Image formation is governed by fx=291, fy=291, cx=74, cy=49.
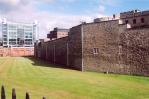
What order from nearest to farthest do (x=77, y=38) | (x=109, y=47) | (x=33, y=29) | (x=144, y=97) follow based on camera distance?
(x=144, y=97)
(x=109, y=47)
(x=77, y=38)
(x=33, y=29)

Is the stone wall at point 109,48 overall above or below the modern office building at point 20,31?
below

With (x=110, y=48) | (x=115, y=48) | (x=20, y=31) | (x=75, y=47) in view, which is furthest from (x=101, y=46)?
(x=20, y=31)

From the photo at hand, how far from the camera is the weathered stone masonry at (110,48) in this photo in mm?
30344

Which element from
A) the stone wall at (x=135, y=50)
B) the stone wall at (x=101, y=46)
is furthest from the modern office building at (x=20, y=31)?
the stone wall at (x=135, y=50)

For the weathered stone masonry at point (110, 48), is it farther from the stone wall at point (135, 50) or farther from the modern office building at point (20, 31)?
the modern office building at point (20, 31)

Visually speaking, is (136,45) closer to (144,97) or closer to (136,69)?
(136,69)

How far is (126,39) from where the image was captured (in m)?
31.9

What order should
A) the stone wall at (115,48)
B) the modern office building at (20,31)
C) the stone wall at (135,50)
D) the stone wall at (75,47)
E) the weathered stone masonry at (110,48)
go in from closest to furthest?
the stone wall at (135,50) < the stone wall at (115,48) < the weathered stone masonry at (110,48) < the stone wall at (75,47) < the modern office building at (20,31)

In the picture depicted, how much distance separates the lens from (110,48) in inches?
1337

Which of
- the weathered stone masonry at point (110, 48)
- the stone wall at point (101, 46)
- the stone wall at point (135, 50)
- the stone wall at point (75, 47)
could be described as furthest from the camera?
the stone wall at point (75, 47)

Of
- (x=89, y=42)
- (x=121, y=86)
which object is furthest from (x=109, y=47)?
(x=121, y=86)

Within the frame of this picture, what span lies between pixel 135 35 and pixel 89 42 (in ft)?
25.4

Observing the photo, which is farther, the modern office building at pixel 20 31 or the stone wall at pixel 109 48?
the modern office building at pixel 20 31

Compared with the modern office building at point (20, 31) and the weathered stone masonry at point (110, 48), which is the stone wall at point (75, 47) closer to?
the weathered stone masonry at point (110, 48)
